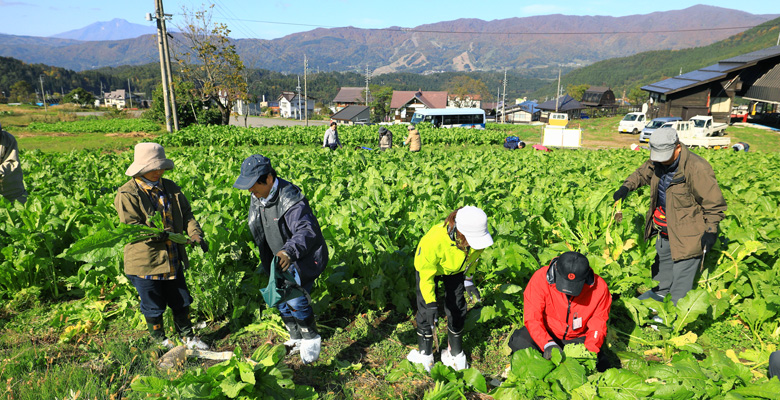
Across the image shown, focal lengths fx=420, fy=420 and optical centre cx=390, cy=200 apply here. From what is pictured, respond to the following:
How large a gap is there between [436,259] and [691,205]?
2.81 meters

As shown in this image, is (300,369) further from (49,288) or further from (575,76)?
(575,76)

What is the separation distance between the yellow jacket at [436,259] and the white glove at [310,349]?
103 cm

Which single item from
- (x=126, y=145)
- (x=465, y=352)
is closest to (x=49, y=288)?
(x=465, y=352)

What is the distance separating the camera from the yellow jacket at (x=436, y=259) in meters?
3.21

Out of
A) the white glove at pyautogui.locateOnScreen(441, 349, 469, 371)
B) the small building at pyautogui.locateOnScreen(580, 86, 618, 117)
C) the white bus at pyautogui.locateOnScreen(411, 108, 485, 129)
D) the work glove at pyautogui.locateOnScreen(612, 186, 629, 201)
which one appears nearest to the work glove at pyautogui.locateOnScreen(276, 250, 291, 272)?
the white glove at pyautogui.locateOnScreen(441, 349, 469, 371)

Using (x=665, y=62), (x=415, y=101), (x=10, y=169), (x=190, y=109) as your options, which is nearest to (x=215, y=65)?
(x=190, y=109)

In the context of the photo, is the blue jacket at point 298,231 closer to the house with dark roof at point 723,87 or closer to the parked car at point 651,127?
the parked car at point 651,127

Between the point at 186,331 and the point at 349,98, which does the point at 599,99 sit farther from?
the point at 186,331

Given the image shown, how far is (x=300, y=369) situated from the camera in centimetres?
365

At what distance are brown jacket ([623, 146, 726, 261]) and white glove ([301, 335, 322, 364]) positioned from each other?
12.0ft

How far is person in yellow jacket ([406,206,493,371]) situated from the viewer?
2.99 meters

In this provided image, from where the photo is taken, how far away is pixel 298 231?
3.15 metres

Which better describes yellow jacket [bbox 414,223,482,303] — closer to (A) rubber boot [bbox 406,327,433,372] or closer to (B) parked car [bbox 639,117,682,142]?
(A) rubber boot [bbox 406,327,433,372]

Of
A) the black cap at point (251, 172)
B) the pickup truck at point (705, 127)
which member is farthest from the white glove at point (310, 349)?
the pickup truck at point (705, 127)
